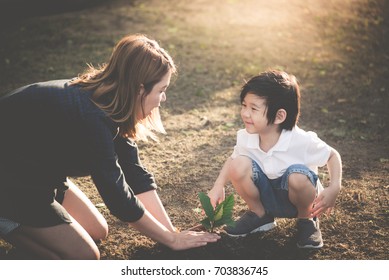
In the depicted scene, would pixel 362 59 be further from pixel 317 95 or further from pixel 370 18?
pixel 317 95

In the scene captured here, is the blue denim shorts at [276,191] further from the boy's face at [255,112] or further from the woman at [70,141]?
the woman at [70,141]

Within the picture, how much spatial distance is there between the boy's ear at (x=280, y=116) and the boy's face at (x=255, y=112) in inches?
2.9

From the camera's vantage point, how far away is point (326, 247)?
9.70 feet

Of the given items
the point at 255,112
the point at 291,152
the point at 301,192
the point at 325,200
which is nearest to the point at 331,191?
the point at 325,200

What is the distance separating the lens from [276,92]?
273 cm

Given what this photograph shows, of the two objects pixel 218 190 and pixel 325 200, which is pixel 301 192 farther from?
pixel 218 190

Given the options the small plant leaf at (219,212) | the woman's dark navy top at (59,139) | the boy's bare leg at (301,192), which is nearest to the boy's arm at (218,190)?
the small plant leaf at (219,212)

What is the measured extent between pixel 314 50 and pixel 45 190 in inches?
229

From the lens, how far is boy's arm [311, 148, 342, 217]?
2.67m

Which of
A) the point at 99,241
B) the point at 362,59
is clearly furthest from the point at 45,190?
the point at 362,59

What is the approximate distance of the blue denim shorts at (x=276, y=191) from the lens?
9.11ft

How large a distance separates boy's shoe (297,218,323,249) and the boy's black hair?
70 cm

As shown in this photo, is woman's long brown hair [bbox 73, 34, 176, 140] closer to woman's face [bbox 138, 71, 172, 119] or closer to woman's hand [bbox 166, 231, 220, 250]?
woman's face [bbox 138, 71, 172, 119]

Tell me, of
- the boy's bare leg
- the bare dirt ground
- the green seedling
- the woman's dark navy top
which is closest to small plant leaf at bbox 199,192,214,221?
the green seedling
